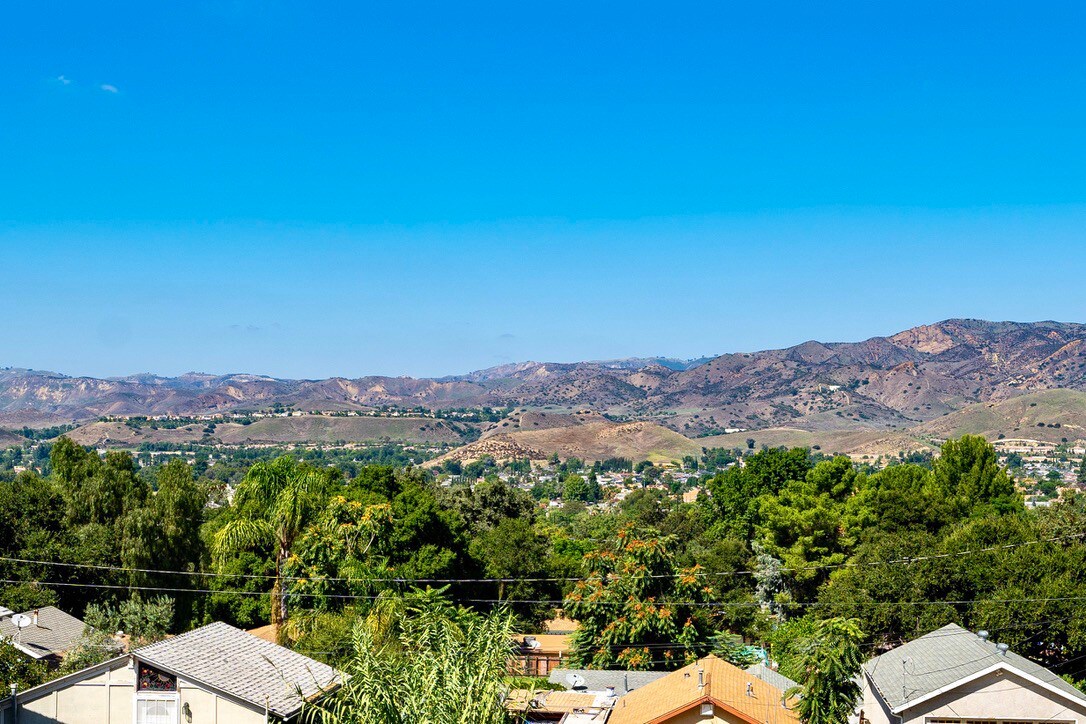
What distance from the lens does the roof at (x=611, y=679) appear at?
90.0ft

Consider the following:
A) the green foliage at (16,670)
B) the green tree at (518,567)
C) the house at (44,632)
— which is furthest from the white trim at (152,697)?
the green tree at (518,567)

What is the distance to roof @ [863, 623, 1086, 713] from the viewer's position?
71.4 feet

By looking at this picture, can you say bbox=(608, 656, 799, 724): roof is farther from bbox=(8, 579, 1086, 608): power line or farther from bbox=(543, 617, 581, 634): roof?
bbox=(543, 617, 581, 634): roof

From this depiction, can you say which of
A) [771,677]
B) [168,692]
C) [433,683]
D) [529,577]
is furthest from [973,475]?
[433,683]

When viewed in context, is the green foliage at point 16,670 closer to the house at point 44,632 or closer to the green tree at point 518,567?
the house at point 44,632

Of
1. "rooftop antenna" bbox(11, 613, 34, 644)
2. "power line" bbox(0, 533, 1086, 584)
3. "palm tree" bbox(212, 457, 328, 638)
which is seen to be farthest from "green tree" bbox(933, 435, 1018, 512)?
"rooftop antenna" bbox(11, 613, 34, 644)

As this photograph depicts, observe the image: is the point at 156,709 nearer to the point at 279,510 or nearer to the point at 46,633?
the point at 279,510

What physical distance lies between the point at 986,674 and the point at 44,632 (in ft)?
87.6

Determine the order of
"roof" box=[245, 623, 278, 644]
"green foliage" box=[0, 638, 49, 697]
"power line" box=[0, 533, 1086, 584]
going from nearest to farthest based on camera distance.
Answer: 1. "green foliage" box=[0, 638, 49, 697]
2. "power line" box=[0, 533, 1086, 584]
3. "roof" box=[245, 623, 278, 644]

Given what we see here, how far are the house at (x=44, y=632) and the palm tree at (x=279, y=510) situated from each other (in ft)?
16.1

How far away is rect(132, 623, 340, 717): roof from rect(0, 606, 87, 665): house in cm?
1033

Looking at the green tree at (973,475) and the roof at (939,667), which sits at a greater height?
the green tree at (973,475)

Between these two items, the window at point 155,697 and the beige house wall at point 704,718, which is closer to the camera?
the window at point 155,697

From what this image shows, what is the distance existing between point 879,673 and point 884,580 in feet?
22.6
